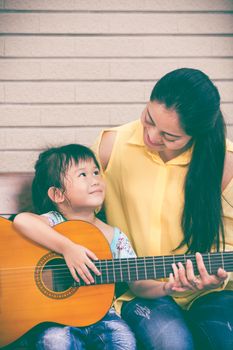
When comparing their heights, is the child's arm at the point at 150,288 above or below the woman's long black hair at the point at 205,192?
below

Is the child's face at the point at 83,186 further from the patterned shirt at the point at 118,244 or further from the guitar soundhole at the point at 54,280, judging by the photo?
the guitar soundhole at the point at 54,280

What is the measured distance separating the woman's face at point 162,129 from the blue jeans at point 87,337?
645mm

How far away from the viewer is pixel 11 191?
7.75 ft

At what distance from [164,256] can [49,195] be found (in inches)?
20.6

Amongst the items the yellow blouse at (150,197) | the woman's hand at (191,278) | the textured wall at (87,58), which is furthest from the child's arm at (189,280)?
the textured wall at (87,58)

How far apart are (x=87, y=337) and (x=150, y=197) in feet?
1.92

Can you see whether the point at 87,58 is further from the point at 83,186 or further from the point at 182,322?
the point at 182,322

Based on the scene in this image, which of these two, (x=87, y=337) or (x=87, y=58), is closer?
(x=87, y=337)

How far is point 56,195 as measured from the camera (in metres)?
2.19

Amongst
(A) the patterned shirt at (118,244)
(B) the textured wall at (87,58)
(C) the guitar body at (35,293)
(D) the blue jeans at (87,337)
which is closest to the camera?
(D) the blue jeans at (87,337)

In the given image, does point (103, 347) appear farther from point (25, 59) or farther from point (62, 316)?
point (25, 59)

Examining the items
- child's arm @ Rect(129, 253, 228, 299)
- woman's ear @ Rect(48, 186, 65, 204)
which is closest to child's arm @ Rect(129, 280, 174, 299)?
child's arm @ Rect(129, 253, 228, 299)

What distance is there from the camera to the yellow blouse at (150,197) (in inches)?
86.0

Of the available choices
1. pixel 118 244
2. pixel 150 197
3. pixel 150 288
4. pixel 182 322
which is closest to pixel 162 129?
pixel 150 197
